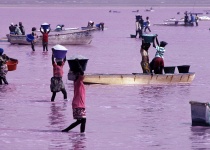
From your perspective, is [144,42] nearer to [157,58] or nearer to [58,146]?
[157,58]

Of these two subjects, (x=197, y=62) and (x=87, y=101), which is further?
(x=197, y=62)

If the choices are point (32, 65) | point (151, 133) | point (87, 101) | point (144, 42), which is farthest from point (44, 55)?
point (151, 133)

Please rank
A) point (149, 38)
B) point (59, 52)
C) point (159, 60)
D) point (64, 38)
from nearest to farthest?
point (59, 52) → point (159, 60) → point (149, 38) → point (64, 38)

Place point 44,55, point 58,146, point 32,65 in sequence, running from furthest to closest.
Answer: point 44,55
point 32,65
point 58,146

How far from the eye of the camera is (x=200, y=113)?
1767cm

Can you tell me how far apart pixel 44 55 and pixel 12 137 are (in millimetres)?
21725

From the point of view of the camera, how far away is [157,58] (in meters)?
25.5

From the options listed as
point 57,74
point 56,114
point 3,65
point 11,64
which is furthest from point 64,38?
point 56,114

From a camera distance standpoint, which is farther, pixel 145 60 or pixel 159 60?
pixel 145 60

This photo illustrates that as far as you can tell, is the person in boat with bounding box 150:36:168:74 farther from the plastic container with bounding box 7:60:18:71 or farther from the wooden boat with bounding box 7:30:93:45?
the wooden boat with bounding box 7:30:93:45

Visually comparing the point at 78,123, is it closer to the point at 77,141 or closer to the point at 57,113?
the point at 77,141

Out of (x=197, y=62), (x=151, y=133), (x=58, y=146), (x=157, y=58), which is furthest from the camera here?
(x=197, y=62)

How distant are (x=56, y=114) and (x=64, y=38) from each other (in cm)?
2600

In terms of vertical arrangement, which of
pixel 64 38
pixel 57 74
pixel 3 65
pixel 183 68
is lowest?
pixel 64 38
